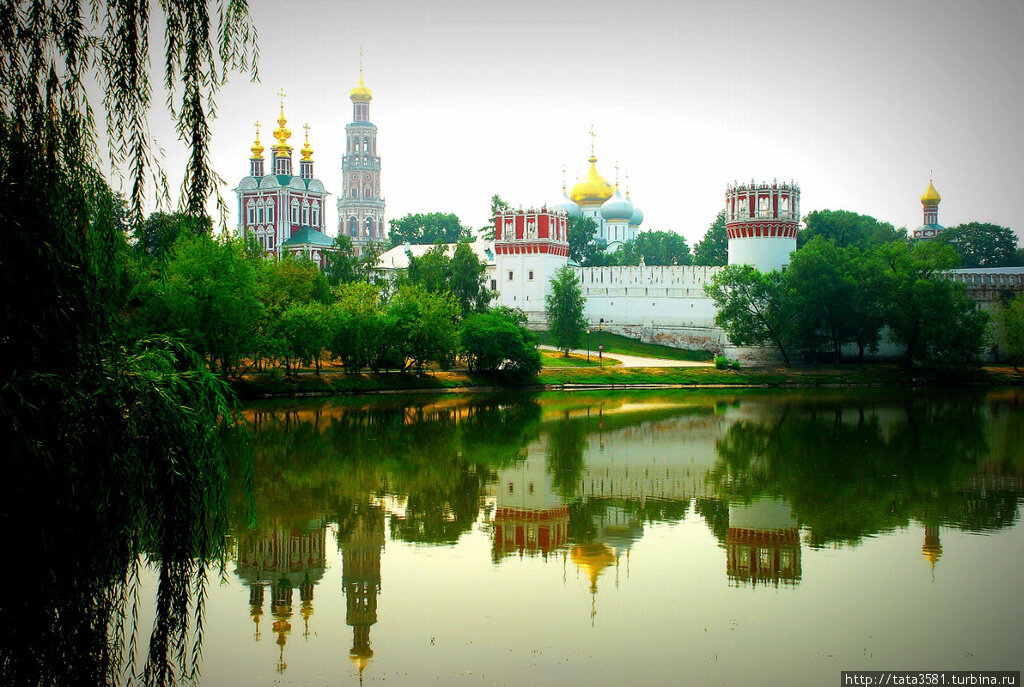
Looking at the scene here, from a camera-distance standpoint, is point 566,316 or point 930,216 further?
point 930,216

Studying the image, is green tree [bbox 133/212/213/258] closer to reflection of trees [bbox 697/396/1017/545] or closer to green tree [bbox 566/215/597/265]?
reflection of trees [bbox 697/396/1017/545]

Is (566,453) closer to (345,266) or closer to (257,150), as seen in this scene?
(345,266)

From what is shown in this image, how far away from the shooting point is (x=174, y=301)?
100 ft

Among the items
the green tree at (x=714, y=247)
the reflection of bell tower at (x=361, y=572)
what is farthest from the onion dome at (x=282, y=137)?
the reflection of bell tower at (x=361, y=572)

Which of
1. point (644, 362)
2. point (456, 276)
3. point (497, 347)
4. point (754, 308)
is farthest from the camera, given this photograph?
point (456, 276)

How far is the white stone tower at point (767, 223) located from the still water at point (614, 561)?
2679cm

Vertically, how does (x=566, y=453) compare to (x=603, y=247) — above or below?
below

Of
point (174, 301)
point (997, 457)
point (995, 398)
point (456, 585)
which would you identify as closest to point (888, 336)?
point (995, 398)

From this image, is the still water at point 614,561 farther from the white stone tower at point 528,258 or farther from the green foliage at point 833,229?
the green foliage at point 833,229

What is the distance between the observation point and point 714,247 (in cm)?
6806

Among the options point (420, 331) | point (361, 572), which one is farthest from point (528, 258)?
point (361, 572)

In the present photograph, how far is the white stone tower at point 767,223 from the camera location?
4991 centimetres

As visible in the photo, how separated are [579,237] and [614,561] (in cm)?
5942

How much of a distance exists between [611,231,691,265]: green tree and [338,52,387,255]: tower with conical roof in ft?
70.3
